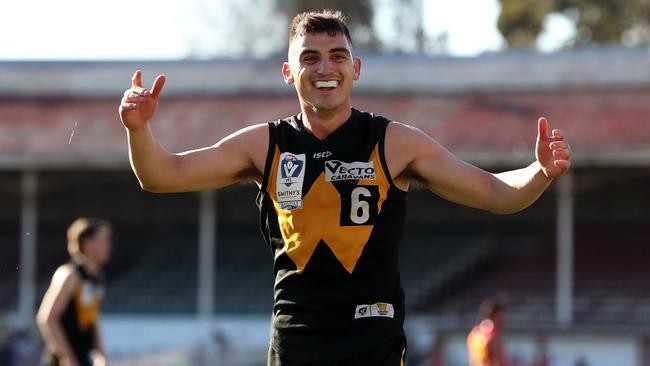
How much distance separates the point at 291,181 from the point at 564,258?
986 inches

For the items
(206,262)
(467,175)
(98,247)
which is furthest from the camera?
(206,262)

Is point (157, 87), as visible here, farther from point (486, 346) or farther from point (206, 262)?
point (206, 262)

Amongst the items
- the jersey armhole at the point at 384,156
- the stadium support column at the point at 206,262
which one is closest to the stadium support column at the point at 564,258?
the stadium support column at the point at 206,262

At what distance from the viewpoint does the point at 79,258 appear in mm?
12039

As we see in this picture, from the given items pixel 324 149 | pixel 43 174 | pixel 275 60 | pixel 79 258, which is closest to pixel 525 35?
pixel 275 60

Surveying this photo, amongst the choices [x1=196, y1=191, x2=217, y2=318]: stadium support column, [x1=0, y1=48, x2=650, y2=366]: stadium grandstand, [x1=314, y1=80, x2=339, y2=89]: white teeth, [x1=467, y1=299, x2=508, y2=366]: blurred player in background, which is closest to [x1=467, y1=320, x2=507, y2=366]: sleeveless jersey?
[x1=467, y1=299, x2=508, y2=366]: blurred player in background

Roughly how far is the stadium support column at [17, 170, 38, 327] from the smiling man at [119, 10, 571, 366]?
2658 cm

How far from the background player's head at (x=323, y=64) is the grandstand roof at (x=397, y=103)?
79.2 feet

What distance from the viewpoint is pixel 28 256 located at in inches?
1293

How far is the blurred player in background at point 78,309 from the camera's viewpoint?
453 inches

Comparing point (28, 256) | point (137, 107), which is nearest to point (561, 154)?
point (137, 107)

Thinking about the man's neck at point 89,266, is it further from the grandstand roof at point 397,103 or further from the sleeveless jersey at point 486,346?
the grandstand roof at point 397,103

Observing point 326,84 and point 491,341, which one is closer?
point 326,84

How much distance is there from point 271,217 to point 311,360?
55 centimetres
